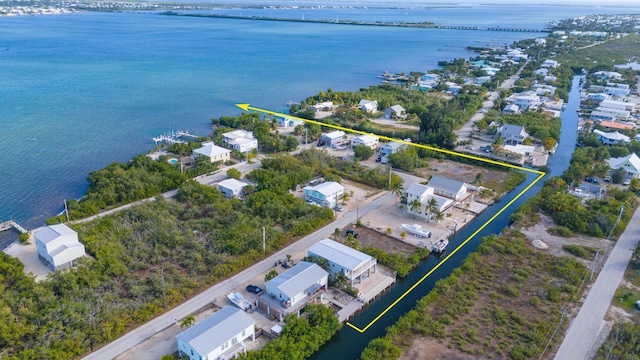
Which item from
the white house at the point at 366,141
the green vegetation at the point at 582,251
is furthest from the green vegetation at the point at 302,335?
the white house at the point at 366,141

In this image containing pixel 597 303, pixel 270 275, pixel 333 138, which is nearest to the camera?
pixel 597 303

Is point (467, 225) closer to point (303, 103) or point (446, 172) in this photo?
point (446, 172)

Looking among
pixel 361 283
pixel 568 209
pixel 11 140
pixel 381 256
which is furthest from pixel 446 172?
pixel 11 140

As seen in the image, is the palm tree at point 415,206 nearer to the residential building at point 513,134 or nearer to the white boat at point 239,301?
the white boat at point 239,301

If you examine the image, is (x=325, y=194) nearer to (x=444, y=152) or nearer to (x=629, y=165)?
(x=444, y=152)

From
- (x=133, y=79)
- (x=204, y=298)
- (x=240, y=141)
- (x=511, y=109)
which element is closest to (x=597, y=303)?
(x=204, y=298)

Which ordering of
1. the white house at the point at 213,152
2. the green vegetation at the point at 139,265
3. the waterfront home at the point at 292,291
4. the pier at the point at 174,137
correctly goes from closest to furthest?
the green vegetation at the point at 139,265
the waterfront home at the point at 292,291
the white house at the point at 213,152
the pier at the point at 174,137

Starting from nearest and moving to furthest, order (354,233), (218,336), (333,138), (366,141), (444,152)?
(218,336)
(354,233)
(444,152)
(366,141)
(333,138)

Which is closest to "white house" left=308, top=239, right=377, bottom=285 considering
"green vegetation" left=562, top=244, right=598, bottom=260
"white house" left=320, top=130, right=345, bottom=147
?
"green vegetation" left=562, top=244, right=598, bottom=260
